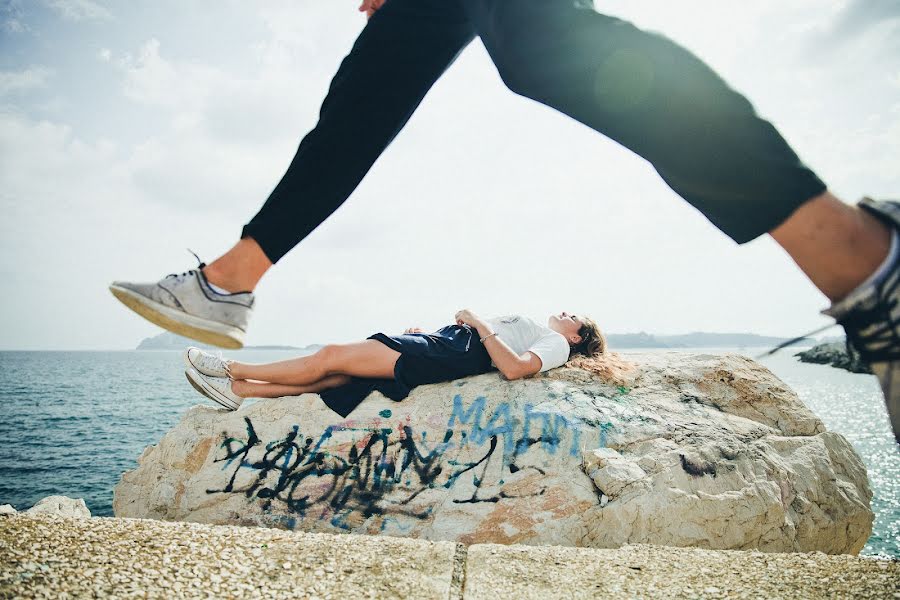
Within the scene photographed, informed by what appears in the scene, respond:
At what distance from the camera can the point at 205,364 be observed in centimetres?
440

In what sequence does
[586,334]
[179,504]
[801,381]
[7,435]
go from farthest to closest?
[801,381]
[7,435]
[586,334]
[179,504]

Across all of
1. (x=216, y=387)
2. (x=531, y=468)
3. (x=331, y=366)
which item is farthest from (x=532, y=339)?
(x=216, y=387)

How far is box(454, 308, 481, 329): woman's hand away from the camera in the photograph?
462 centimetres

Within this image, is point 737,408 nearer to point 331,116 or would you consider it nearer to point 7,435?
point 331,116

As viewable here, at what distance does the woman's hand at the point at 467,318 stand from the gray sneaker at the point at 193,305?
10.0 ft

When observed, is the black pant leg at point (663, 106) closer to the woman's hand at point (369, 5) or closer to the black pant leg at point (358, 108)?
the black pant leg at point (358, 108)

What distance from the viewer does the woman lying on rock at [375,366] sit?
14.0ft

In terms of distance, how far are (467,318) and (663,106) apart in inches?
145

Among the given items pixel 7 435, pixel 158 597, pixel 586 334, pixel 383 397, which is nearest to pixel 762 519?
pixel 586 334

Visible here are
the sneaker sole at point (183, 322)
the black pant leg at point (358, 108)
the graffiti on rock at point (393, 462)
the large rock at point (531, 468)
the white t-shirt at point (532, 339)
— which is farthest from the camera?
the white t-shirt at point (532, 339)

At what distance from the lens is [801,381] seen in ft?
169

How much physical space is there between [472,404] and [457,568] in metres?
2.07

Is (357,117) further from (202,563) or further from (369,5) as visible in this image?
(202,563)

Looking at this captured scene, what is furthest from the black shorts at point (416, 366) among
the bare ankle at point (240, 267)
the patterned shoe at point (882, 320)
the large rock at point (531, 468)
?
the patterned shoe at point (882, 320)
